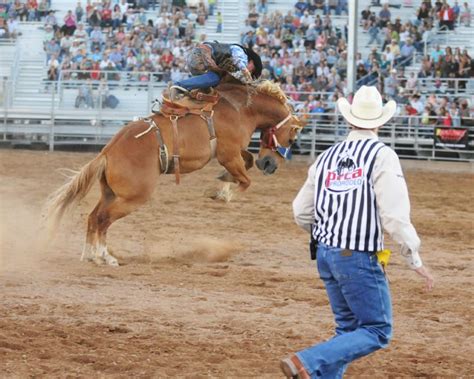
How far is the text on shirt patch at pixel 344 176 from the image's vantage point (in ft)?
15.8

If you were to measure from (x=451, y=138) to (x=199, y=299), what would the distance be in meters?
13.7

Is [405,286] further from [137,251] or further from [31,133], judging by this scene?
[31,133]

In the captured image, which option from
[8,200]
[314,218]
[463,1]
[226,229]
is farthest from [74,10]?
[314,218]

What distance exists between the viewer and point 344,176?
15.9 feet

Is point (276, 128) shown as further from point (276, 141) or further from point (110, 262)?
point (110, 262)

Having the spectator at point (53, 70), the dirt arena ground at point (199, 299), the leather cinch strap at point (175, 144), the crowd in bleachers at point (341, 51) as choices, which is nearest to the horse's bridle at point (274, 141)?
the dirt arena ground at point (199, 299)

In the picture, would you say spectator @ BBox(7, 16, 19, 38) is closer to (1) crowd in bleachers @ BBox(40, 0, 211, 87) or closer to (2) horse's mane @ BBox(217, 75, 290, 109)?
(1) crowd in bleachers @ BBox(40, 0, 211, 87)

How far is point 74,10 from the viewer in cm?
3069

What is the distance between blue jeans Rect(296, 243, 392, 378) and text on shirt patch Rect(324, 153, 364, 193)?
1.03 ft

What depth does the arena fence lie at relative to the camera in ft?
68.5

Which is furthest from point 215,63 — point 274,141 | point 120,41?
point 120,41

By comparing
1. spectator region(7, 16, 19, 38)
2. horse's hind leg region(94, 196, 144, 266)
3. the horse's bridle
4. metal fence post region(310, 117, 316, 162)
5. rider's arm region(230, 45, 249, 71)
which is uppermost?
spectator region(7, 16, 19, 38)

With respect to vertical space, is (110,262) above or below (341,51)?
below

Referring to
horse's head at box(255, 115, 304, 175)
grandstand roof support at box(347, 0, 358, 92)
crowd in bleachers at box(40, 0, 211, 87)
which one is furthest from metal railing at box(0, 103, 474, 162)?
horse's head at box(255, 115, 304, 175)
